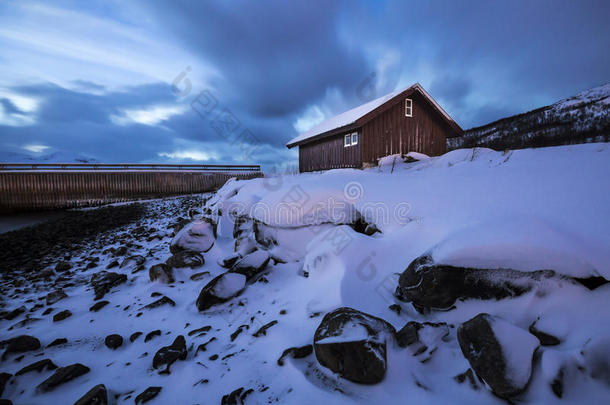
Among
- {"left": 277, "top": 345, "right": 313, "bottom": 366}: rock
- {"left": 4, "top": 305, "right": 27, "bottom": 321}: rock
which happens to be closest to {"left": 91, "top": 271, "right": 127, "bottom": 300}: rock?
{"left": 4, "top": 305, "right": 27, "bottom": 321}: rock

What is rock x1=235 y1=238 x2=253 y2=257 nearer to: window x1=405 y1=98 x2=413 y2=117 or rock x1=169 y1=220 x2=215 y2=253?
rock x1=169 y1=220 x2=215 y2=253

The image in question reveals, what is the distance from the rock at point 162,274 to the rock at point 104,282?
17.5 inches

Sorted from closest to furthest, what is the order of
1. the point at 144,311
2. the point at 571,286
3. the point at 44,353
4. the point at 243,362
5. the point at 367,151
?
the point at 571,286 < the point at 243,362 < the point at 44,353 < the point at 144,311 < the point at 367,151

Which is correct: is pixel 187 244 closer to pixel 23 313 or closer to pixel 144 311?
pixel 144 311

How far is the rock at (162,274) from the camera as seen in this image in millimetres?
2912

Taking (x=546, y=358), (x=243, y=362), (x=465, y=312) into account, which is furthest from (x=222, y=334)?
(x=546, y=358)

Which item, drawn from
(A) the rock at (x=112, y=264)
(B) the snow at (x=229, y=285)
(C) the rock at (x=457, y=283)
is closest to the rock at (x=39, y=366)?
(B) the snow at (x=229, y=285)

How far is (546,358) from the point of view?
44.0 inches

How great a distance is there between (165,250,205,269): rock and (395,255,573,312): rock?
2.64 metres

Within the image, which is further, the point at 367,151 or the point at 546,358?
the point at 367,151

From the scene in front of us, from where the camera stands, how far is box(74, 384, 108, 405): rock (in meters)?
1.29

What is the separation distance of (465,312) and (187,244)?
12.0 ft

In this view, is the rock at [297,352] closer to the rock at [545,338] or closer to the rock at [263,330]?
the rock at [263,330]

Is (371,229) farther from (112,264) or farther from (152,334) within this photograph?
(112,264)
